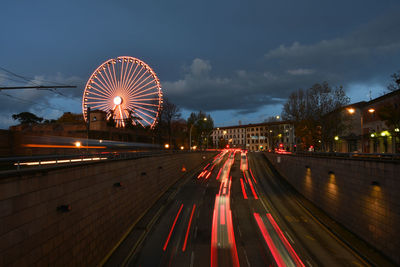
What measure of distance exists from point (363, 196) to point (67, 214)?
18.3 m

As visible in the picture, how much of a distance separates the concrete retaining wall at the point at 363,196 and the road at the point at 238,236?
70.1 inches

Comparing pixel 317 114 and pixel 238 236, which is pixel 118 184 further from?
pixel 317 114

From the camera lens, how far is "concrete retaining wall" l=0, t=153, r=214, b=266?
8.34 metres

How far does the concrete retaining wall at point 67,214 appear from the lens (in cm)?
834

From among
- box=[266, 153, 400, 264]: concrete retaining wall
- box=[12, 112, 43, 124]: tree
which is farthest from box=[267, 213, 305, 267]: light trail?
box=[12, 112, 43, 124]: tree

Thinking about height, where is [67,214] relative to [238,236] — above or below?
above

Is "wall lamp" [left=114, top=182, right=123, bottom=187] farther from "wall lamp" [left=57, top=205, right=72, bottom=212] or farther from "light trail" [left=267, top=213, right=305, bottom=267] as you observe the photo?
"light trail" [left=267, top=213, right=305, bottom=267]

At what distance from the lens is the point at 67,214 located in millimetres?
11539

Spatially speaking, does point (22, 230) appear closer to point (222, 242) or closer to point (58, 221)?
point (58, 221)

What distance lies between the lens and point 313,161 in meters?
28.7

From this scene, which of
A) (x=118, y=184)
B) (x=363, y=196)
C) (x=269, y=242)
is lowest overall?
(x=269, y=242)

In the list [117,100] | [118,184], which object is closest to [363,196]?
[118,184]

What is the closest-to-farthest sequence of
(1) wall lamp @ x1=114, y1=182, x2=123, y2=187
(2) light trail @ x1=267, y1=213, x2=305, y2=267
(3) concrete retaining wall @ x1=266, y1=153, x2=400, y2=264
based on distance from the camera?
(3) concrete retaining wall @ x1=266, y1=153, x2=400, y2=264, (2) light trail @ x1=267, y1=213, x2=305, y2=267, (1) wall lamp @ x1=114, y1=182, x2=123, y2=187

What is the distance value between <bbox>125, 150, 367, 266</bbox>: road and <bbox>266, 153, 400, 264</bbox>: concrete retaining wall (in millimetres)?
1780
